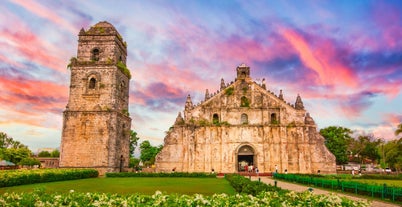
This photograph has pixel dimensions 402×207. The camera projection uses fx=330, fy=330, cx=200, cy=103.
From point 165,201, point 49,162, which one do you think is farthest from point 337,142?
point 165,201

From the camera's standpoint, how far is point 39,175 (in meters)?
26.9

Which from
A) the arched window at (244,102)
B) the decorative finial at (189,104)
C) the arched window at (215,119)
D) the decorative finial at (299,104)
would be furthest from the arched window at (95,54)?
the decorative finial at (299,104)

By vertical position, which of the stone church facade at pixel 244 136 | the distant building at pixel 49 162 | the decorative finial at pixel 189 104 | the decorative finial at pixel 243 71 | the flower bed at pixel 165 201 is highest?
the decorative finial at pixel 243 71

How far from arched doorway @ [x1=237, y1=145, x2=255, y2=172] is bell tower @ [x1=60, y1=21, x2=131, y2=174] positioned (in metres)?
14.6

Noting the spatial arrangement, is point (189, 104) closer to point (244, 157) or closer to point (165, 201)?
point (244, 157)

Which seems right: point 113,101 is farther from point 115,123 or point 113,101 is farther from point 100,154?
point 100,154

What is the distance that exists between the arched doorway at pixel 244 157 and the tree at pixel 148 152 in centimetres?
3515

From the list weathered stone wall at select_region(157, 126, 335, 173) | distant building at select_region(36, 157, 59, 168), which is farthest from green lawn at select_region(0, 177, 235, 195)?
distant building at select_region(36, 157, 59, 168)

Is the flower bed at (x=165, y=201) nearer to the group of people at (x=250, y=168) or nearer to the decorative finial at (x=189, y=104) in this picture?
the group of people at (x=250, y=168)

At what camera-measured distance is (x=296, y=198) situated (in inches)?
324

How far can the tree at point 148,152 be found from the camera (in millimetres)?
77062

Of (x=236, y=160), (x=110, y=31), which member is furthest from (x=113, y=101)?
(x=236, y=160)

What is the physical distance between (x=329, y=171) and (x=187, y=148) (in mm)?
17599

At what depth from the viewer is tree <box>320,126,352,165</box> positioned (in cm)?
6381
